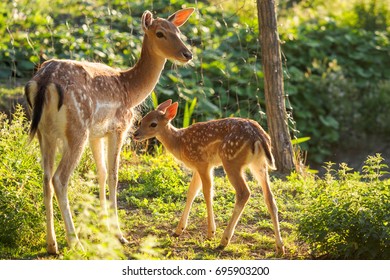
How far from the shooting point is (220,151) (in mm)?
7773

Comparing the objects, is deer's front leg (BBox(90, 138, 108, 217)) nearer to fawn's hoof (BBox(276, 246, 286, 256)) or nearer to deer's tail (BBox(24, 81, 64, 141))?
deer's tail (BBox(24, 81, 64, 141))

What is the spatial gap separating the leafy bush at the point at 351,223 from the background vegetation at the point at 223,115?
0.01 m

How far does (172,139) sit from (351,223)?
2.27 m

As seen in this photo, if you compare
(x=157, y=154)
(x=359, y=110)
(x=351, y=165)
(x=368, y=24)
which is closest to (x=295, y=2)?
(x=368, y=24)

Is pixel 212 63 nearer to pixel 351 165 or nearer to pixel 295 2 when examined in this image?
pixel 351 165

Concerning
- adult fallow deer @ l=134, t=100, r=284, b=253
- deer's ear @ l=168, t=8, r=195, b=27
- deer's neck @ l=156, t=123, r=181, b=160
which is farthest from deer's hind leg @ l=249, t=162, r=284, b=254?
deer's ear @ l=168, t=8, r=195, b=27

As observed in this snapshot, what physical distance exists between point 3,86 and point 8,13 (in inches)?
63.5

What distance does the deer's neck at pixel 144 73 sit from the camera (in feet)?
27.8

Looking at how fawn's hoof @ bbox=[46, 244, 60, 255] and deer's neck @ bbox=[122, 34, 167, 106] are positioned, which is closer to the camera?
fawn's hoof @ bbox=[46, 244, 60, 255]

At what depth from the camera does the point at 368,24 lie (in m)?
16.5

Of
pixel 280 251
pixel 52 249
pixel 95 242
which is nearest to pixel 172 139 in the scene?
pixel 95 242

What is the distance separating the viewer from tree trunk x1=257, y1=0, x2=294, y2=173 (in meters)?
10.3

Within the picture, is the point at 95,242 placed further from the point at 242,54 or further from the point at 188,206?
the point at 242,54

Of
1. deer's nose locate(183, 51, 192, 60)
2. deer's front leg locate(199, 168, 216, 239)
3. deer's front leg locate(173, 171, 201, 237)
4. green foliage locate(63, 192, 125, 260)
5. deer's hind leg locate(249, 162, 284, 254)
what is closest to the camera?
green foliage locate(63, 192, 125, 260)
